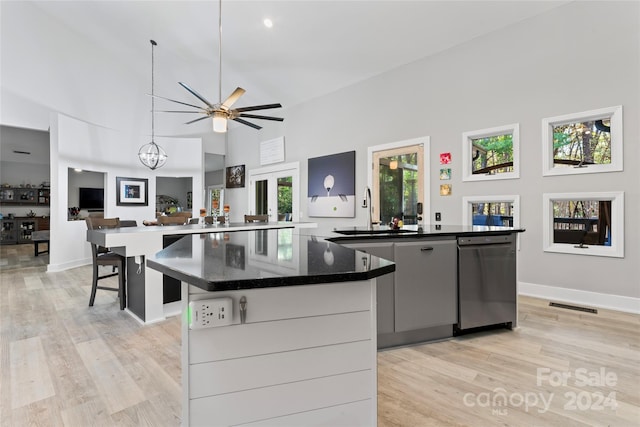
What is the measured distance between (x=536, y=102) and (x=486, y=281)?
259cm

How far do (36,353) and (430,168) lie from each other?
191 inches

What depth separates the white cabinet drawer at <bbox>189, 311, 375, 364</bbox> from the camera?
100 cm

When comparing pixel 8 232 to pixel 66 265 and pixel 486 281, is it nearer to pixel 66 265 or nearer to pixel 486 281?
pixel 66 265

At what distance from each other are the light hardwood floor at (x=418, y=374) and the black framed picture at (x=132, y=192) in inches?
175

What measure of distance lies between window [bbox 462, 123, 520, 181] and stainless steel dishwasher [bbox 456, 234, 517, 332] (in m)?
1.74

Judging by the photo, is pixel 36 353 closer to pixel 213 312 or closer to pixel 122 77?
pixel 213 312

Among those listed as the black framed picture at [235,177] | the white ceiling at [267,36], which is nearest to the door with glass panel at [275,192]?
the black framed picture at [235,177]

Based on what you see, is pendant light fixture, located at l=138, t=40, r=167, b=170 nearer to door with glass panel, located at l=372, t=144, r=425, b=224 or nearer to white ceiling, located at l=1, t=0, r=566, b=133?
white ceiling, located at l=1, t=0, r=566, b=133

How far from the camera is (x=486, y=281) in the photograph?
8.42 ft

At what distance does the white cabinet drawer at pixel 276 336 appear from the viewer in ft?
3.26

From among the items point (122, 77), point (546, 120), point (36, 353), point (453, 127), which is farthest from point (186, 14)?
point (546, 120)

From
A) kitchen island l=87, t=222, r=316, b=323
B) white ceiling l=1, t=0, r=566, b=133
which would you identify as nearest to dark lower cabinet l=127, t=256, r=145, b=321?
kitchen island l=87, t=222, r=316, b=323

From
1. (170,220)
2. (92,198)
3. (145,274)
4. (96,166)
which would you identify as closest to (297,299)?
(145,274)

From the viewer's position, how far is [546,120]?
12.1ft
